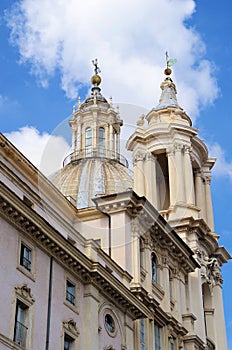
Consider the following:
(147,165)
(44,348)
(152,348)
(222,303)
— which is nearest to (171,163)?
(147,165)

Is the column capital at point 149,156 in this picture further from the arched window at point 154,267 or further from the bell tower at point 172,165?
the arched window at point 154,267

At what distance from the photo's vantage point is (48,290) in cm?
3438

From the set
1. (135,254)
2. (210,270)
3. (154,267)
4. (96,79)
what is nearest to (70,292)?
(135,254)

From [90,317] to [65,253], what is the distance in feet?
11.3

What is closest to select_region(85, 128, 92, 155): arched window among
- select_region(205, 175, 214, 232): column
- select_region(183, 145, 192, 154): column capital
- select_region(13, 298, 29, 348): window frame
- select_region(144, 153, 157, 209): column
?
select_region(205, 175, 214, 232): column

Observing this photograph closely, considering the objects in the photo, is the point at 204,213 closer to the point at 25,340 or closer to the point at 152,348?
the point at 152,348

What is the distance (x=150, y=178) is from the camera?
60.8 m

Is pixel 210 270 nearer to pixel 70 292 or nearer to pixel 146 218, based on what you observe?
pixel 146 218

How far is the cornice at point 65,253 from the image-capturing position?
32.7 meters

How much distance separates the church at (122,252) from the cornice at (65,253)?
5 centimetres

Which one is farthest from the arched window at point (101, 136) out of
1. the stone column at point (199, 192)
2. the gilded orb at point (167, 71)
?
the stone column at point (199, 192)

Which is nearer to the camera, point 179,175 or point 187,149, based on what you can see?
point 179,175

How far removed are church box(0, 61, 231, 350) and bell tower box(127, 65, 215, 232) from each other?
0.08m

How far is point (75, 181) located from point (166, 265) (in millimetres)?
31890
